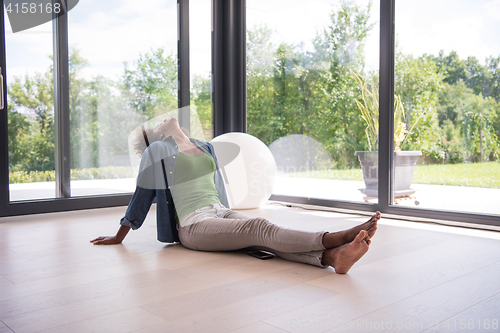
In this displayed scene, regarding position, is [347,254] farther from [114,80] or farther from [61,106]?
[114,80]

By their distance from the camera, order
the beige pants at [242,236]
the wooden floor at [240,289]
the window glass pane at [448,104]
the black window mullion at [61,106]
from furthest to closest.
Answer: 1. the black window mullion at [61,106]
2. the window glass pane at [448,104]
3. the beige pants at [242,236]
4. the wooden floor at [240,289]

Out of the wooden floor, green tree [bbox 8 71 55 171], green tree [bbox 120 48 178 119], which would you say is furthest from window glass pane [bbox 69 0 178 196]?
the wooden floor

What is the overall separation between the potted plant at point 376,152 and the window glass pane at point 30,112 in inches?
105

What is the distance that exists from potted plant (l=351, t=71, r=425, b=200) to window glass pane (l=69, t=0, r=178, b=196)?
199cm

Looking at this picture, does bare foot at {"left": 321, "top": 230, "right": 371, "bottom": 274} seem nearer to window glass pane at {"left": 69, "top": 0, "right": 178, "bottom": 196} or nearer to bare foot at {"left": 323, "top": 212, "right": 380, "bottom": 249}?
bare foot at {"left": 323, "top": 212, "right": 380, "bottom": 249}

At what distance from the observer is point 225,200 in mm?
2520

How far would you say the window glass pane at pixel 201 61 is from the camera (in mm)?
4633

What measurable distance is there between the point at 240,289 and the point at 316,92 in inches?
110

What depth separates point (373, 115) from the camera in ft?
12.1

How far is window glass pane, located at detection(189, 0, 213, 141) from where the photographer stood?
463cm

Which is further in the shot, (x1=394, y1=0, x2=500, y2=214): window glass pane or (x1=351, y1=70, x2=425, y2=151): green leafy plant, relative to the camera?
(x1=351, y1=70, x2=425, y2=151): green leafy plant

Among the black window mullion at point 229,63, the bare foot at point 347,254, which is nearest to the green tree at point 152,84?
the black window mullion at point 229,63

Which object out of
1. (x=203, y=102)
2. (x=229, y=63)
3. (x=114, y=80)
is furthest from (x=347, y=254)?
(x=229, y=63)

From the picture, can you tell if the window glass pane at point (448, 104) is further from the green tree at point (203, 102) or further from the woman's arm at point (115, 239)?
the woman's arm at point (115, 239)
